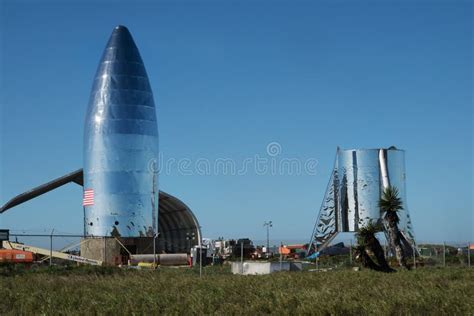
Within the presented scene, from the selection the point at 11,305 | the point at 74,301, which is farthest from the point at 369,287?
the point at 11,305

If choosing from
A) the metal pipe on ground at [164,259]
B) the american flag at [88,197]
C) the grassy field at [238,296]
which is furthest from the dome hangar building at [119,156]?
the grassy field at [238,296]

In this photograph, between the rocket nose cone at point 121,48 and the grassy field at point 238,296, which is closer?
the grassy field at point 238,296

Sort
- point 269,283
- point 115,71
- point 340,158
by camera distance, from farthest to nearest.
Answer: point 340,158
point 115,71
point 269,283

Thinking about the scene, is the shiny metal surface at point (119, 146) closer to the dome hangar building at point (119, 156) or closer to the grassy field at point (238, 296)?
the dome hangar building at point (119, 156)

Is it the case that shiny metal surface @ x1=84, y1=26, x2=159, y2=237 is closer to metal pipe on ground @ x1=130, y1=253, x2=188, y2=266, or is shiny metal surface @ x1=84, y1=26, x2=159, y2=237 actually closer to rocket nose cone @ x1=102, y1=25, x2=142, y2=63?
rocket nose cone @ x1=102, y1=25, x2=142, y2=63

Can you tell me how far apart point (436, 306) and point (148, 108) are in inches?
1712

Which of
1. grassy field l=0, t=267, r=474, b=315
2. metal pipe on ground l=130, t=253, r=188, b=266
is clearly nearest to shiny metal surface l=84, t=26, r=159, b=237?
metal pipe on ground l=130, t=253, r=188, b=266

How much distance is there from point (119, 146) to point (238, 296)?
124 ft

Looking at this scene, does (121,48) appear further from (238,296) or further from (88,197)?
(238,296)

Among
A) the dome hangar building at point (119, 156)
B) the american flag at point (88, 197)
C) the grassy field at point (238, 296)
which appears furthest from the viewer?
the american flag at point (88, 197)

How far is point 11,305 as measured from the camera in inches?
856

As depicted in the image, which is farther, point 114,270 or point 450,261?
point 450,261

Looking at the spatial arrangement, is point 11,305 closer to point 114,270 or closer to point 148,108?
point 114,270

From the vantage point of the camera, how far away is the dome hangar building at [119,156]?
5744 centimetres
